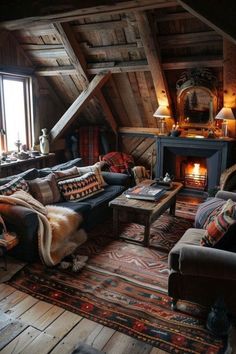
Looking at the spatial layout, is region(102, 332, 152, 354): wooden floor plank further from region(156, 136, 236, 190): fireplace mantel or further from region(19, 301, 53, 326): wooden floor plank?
region(156, 136, 236, 190): fireplace mantel

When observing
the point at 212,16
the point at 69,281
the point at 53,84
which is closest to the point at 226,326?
the point at 69,281

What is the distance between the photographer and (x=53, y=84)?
6.02 meters

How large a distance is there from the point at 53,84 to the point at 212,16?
450 cm

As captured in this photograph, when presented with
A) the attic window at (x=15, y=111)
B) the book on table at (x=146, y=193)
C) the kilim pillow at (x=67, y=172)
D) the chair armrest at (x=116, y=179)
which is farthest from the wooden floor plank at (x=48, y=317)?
the attic window at (x=15, y=111)

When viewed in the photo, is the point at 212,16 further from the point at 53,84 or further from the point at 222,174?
the point at 53,84

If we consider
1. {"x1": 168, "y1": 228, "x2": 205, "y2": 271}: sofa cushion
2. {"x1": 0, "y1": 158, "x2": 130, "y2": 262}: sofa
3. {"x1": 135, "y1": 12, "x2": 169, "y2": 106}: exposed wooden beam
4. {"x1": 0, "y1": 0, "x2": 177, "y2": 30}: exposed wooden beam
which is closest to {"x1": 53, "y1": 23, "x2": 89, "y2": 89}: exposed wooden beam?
{"x1": 135, "y1": 12, "x2": 169, "y2": 106}: exposed wooden beam

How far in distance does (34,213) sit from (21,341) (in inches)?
47.2

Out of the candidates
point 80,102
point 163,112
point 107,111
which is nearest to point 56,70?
point 80,102

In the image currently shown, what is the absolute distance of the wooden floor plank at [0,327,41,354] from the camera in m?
2.00

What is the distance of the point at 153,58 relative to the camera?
4.38 metres

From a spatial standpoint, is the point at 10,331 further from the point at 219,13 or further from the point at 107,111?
the point at 107,111

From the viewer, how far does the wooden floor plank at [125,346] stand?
6.61 ft

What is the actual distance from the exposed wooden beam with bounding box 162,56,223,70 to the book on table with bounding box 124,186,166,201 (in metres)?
1.96

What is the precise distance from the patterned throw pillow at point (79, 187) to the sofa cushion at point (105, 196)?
0.09 m
